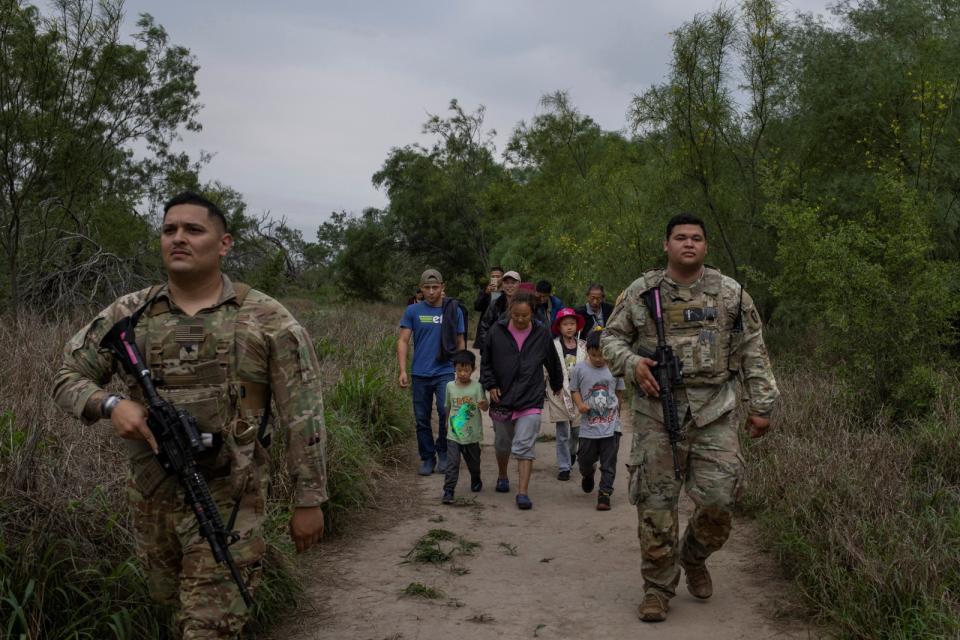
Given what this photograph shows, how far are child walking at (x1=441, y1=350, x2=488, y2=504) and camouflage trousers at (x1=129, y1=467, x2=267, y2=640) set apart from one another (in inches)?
166

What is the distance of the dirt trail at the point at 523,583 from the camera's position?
4.54 meters

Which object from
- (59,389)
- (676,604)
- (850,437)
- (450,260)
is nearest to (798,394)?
(850,437)

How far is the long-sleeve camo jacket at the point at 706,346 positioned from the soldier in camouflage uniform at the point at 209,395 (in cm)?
210

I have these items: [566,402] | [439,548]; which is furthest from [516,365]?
[439,548]

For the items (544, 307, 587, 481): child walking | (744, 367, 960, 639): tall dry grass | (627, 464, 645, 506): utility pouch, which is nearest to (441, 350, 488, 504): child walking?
(544, 307, 587, 481): child walking

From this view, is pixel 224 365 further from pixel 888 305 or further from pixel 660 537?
pixel 888 305

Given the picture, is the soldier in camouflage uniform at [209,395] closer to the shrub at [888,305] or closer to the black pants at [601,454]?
the black pants at [601,454]

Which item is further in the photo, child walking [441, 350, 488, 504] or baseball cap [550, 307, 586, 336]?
baseball cap [550, 307, 586, 336]

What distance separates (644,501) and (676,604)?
2.20 feet

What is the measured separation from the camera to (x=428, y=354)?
8.28 m

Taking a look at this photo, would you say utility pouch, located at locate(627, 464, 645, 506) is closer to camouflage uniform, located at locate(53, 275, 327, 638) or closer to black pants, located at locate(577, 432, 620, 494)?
camouflage uniform, located at locate(53, 275, 327, 638)

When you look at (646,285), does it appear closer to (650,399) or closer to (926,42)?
(650,399)

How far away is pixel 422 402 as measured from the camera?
8.35 m

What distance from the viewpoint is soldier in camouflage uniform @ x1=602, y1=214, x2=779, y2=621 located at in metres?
4.58
